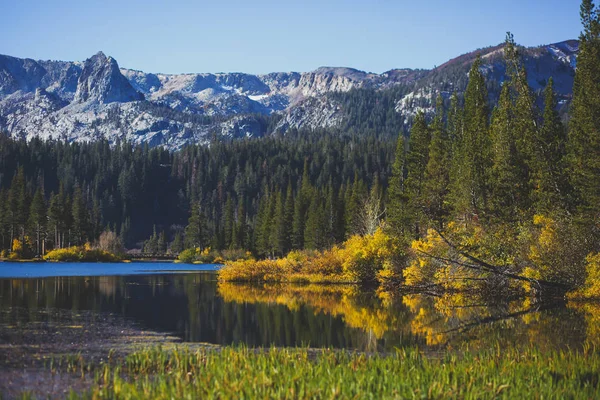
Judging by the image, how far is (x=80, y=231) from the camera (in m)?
124

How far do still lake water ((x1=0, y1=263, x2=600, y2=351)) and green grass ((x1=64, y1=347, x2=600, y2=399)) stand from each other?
3.51 meters

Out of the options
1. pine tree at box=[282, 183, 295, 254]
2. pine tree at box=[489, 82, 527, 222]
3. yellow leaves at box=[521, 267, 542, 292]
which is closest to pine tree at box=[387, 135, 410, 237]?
pine tree at box=[489, 82, 527, 222]

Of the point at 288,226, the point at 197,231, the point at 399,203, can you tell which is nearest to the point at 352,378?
the point at 399,203

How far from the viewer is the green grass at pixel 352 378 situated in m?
11.8

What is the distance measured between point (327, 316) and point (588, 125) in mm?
20258

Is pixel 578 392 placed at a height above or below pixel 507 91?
below

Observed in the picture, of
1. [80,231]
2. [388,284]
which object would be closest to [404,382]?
[388,284]

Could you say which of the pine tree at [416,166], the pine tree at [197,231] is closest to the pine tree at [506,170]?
the pine tree at [416,166]

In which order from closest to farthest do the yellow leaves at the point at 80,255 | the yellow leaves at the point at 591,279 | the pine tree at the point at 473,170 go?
the yellow leaves at the point at 591,279 < the pine tree at the point at 473,170 < the yellow leaves at the point at 80,255

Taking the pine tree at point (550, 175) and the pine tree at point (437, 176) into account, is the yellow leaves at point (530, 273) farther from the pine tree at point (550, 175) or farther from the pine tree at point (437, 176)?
the pine tree at point (437, 176)

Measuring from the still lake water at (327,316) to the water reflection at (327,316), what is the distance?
0.04m

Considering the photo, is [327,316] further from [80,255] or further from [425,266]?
[80,255]

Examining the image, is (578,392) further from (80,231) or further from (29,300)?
(80,231)

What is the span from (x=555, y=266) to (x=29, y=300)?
31.6 meters
